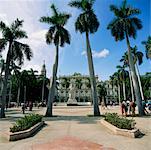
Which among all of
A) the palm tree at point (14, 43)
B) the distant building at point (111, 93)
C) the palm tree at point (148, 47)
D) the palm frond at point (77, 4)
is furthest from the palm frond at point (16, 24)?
the distant building at point (111, 93)

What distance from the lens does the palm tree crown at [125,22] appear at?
86.8ft

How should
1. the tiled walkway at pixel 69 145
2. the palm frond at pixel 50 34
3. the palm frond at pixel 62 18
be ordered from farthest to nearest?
the palm frond at pixel 50 34, the palm frond at pixel 62 18, the tiled walkway at pixel 69 145

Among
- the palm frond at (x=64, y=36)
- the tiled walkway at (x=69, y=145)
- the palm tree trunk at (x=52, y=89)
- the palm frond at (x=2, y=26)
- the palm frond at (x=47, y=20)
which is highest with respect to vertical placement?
the palm frond at (x=47, y=20)

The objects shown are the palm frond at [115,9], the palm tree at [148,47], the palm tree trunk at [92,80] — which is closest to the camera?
the palm tree trunk at [92,80]

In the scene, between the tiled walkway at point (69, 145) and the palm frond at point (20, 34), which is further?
the palm frond at point (20, 34)

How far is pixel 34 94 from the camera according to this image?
3506 inches

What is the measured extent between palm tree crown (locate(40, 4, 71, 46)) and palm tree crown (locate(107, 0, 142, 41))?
5530 mm

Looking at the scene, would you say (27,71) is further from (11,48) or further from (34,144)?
(34,144)

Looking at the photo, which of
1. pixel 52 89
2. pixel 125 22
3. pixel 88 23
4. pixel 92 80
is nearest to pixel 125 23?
pixel 125 22

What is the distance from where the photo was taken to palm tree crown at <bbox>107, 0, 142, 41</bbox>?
26.5 metres

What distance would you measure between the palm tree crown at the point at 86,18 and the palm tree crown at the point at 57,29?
5.00ft

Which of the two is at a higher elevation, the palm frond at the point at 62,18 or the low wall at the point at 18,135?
the palm frond at the point at 62,18

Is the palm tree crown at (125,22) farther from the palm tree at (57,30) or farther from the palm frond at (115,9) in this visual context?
the palm tree at (57,30)

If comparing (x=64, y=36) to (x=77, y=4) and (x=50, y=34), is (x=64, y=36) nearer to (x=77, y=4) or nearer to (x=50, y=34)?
(x=50, y=34)
